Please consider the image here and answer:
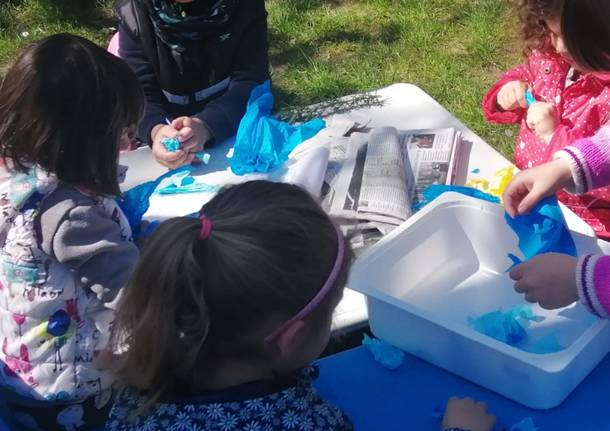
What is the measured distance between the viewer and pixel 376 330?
1179 mm

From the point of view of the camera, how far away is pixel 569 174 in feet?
4.09

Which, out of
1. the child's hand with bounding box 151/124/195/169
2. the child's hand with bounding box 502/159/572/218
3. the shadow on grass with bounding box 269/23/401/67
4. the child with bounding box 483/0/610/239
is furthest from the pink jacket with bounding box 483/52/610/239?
the shadow on grass with bounding box 269/23/401/67

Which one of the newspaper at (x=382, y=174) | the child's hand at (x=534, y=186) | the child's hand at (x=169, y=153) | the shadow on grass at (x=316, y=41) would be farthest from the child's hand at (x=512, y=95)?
the shadow on grass at (x=316, y=41)

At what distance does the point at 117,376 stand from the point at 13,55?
2.48 metres

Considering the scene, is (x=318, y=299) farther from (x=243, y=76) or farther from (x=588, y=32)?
(x=243, y=76)

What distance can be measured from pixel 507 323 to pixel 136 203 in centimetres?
68

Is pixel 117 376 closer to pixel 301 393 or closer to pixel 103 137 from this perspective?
pixel 301 393

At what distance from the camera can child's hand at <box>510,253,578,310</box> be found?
1.06 m

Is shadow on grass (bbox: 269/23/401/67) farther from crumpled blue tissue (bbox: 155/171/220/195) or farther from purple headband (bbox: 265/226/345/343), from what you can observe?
purple headband (bbox: 265/226/345/343)

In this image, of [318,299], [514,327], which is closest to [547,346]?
[514,327]

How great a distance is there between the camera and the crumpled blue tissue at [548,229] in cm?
122

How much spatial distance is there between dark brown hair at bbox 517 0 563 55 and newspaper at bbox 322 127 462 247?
224mm

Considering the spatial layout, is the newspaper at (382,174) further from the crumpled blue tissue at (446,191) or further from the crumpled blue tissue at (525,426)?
the crumpled blue tissue at (525,426)

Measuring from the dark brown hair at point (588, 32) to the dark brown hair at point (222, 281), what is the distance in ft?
1.96
